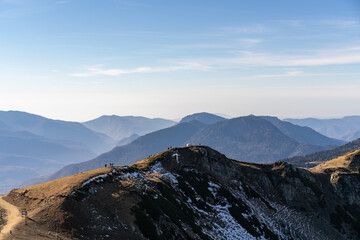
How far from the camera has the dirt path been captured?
4482 cm

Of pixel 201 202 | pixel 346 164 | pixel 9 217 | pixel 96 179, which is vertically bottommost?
pixel 201 202

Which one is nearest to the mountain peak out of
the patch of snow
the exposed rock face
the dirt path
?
the exposed rock face

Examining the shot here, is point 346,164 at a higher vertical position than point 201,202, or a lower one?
higher

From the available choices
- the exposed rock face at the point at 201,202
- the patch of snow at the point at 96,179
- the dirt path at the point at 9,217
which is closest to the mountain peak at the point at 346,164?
the exposed rock face at the point at 201,202

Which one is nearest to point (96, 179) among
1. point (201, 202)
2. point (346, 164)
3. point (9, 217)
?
point (9, 217)

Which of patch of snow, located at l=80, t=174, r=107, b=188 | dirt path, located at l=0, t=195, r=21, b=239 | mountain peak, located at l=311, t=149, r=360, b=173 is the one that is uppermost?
patch of snow, located at l=80, t=174, r=107, b=188

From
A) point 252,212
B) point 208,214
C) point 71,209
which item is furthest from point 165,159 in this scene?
point 71,209

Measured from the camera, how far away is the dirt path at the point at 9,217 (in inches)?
1765

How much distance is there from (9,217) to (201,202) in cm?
5913

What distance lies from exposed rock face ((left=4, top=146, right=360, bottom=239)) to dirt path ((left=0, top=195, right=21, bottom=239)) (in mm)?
2454

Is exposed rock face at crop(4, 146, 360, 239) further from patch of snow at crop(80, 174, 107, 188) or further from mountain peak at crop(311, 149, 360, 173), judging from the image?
mountain peak at crop(311, 149, 360, 173)

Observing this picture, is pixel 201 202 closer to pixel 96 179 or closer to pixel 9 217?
pixel 96 179

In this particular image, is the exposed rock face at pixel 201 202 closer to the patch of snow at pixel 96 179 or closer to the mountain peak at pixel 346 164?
the patch of snow at pixel 96 179

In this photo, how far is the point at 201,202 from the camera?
302ft
